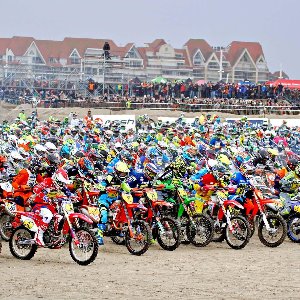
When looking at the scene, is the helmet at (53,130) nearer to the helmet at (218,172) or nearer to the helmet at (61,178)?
the helmet at (218,172)

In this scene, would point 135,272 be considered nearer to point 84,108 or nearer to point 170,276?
point 170,276

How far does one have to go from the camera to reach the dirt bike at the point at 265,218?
16.0 metres

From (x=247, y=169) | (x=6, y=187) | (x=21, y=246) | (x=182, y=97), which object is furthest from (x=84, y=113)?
(x=21, y=246)

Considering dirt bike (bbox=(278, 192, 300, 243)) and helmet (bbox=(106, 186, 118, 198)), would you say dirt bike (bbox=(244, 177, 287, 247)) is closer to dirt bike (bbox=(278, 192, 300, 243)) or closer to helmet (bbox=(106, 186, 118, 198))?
dirt bike (bbox=(278, 192, 300, 243))

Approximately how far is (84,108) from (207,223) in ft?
131

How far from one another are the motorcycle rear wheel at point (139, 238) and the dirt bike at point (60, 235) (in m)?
0.91

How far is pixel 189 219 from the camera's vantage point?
1585 cm

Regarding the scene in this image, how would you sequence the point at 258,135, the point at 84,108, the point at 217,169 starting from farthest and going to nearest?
1. the point at 84,108
2. the point at 258,135
3. the point at 217,169

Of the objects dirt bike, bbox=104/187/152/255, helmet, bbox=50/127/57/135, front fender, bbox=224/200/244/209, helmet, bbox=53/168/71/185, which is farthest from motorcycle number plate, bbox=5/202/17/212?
helmet, bbox=50/127/57/135

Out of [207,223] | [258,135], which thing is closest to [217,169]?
[207,223]

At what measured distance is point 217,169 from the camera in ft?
54.6

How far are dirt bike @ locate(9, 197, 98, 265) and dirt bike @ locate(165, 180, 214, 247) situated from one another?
224cm

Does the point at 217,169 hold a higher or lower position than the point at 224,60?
lower

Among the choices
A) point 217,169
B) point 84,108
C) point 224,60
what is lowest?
point 217,169
